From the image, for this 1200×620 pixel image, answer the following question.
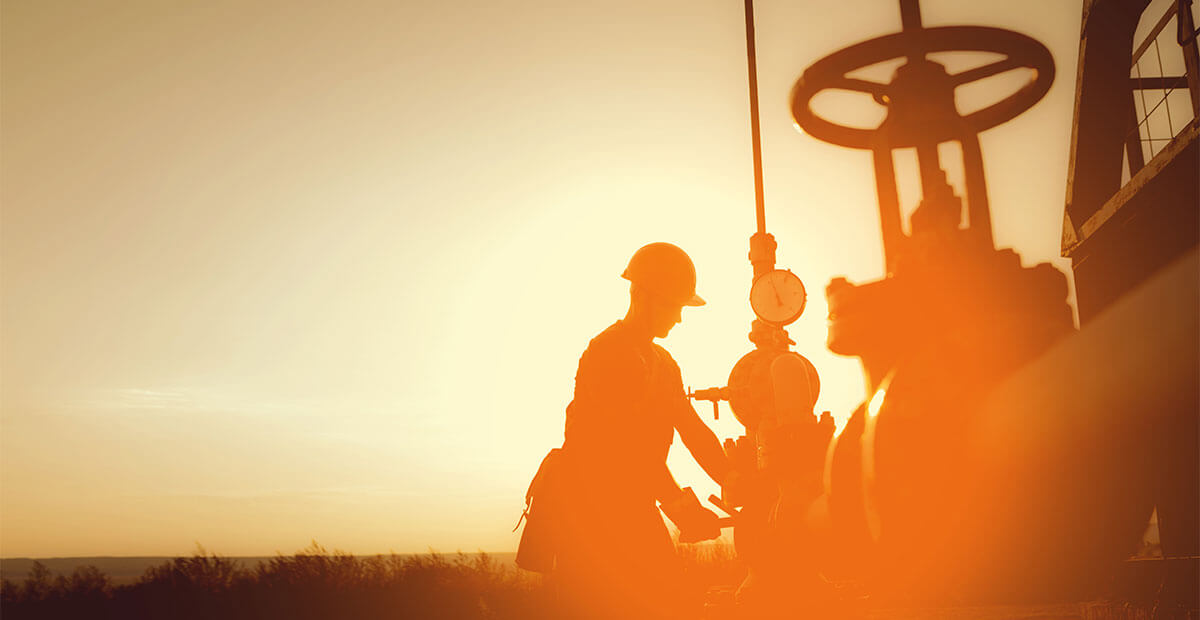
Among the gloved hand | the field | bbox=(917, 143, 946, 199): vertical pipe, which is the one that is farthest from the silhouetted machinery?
the field

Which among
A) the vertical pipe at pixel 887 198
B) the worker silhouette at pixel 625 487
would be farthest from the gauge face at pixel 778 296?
the vertical pipe at pixel 887 198

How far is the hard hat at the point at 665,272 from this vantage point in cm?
491

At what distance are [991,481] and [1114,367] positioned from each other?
199 mm

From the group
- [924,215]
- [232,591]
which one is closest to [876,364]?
[924,215]

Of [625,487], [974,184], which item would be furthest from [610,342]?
[974,184]

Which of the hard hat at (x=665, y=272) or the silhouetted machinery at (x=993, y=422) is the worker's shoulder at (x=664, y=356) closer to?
the hard hat at (x=665, y=272)

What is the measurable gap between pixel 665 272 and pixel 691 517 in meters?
1.34

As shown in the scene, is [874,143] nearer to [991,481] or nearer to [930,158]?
[930,158]

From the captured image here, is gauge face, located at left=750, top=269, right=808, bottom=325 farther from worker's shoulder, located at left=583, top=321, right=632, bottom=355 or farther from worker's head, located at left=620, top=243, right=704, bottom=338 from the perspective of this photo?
worker's shoulder, located at left=583, top=321, right=632, bottom=355

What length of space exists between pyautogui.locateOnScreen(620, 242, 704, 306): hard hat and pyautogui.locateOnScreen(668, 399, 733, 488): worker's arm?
672 mm

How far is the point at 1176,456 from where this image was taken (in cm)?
107

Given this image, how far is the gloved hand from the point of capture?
4375 millimetres

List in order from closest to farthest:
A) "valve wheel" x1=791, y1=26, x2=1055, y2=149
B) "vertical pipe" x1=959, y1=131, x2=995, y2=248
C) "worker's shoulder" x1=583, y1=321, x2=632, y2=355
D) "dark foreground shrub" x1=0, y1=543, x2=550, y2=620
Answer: "vertical pipe" x1=959, y1=131, x2=995, y2=248
"valve wheel" x1=791, y1=26, x2=1055, y2=149
"worker's shoulder" x1=583, y1=321, x2=632, y2=355
"dark foreground shrub" x1=0, y1=543, x2=550, y2=620

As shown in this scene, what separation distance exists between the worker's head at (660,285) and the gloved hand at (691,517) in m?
0.96
